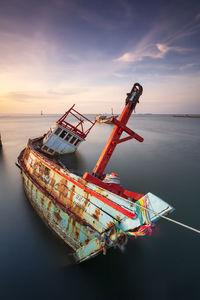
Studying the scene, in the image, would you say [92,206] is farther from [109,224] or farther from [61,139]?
[61,139]

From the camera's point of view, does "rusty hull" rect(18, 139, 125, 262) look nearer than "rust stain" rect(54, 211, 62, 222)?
Yes

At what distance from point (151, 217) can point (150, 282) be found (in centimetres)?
406

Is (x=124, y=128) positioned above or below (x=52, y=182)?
above

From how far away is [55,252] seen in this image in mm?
6625

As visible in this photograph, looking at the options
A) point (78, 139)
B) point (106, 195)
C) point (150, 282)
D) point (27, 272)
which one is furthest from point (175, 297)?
point (78, 139)

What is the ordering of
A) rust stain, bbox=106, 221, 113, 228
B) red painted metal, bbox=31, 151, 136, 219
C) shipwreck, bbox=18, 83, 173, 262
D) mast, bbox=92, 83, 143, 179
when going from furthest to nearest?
mast, bbox=92, 83, 143, 179, rust stain, bbox=106, 221, 113, 228, red painted metal, bbox=31, 151, 136, 219, shipwreck, bbox=18, 83, 173, 262

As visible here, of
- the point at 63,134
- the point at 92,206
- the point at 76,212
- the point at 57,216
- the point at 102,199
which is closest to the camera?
the point at 102,199

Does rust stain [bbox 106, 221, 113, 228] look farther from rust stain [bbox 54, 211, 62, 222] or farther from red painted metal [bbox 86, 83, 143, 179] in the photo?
Result: red painted metal [bbox 86, 83, 143, 179]

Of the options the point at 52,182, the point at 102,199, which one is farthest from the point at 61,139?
the point at 102,199

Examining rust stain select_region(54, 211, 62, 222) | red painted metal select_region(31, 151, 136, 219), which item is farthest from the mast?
rust stain select_region(54, 211, 62, 222)

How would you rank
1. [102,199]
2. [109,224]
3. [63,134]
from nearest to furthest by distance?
[109,224]
[102,199]
[63,134]

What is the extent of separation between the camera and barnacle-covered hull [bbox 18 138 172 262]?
3865mm

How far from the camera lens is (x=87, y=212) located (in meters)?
5.20

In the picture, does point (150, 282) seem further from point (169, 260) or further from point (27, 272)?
point (27, 272)
